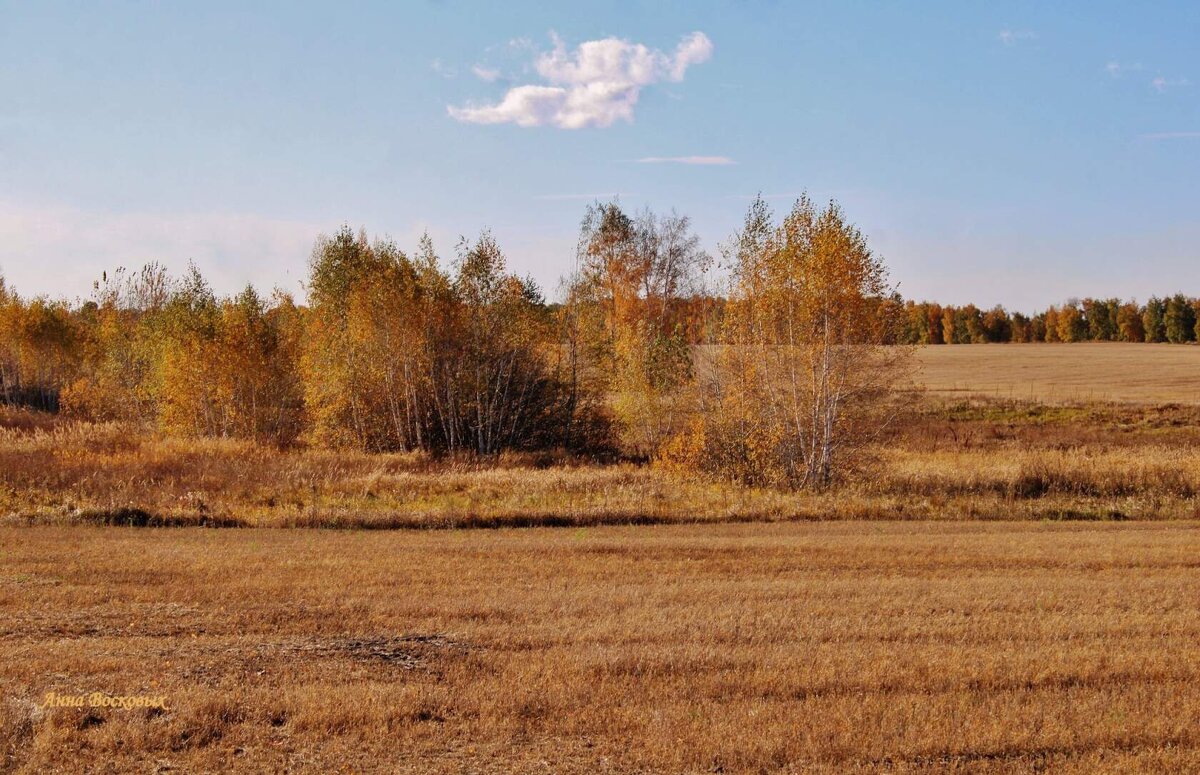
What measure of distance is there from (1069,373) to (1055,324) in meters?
62.3

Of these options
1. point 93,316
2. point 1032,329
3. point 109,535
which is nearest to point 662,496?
point 109,535

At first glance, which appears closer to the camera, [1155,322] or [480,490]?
[480,490]

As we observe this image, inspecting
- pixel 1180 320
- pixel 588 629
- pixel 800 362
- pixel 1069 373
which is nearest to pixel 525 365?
pixel 800 362

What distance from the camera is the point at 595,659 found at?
10469 mm

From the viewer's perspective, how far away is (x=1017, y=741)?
8.30 metres

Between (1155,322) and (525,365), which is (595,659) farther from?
(1155,322)

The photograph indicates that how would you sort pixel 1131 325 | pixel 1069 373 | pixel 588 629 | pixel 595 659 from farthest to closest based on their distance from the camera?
1. pixel 1131 325
2. pixel 1069 373
3. pixel 588 629
4. pixel 595 659

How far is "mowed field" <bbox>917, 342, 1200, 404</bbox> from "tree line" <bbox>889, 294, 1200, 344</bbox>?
18.2m

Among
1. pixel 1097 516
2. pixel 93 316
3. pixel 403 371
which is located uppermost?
pixel 93 316

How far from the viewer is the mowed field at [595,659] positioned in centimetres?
801

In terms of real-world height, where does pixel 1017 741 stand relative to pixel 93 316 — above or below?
below

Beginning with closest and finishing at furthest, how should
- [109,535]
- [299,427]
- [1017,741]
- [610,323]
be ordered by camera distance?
[1017,741], [109,535], [299,427], [610,323]

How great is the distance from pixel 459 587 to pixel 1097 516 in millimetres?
18667

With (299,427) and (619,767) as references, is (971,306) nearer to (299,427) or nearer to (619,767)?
(299,427)
